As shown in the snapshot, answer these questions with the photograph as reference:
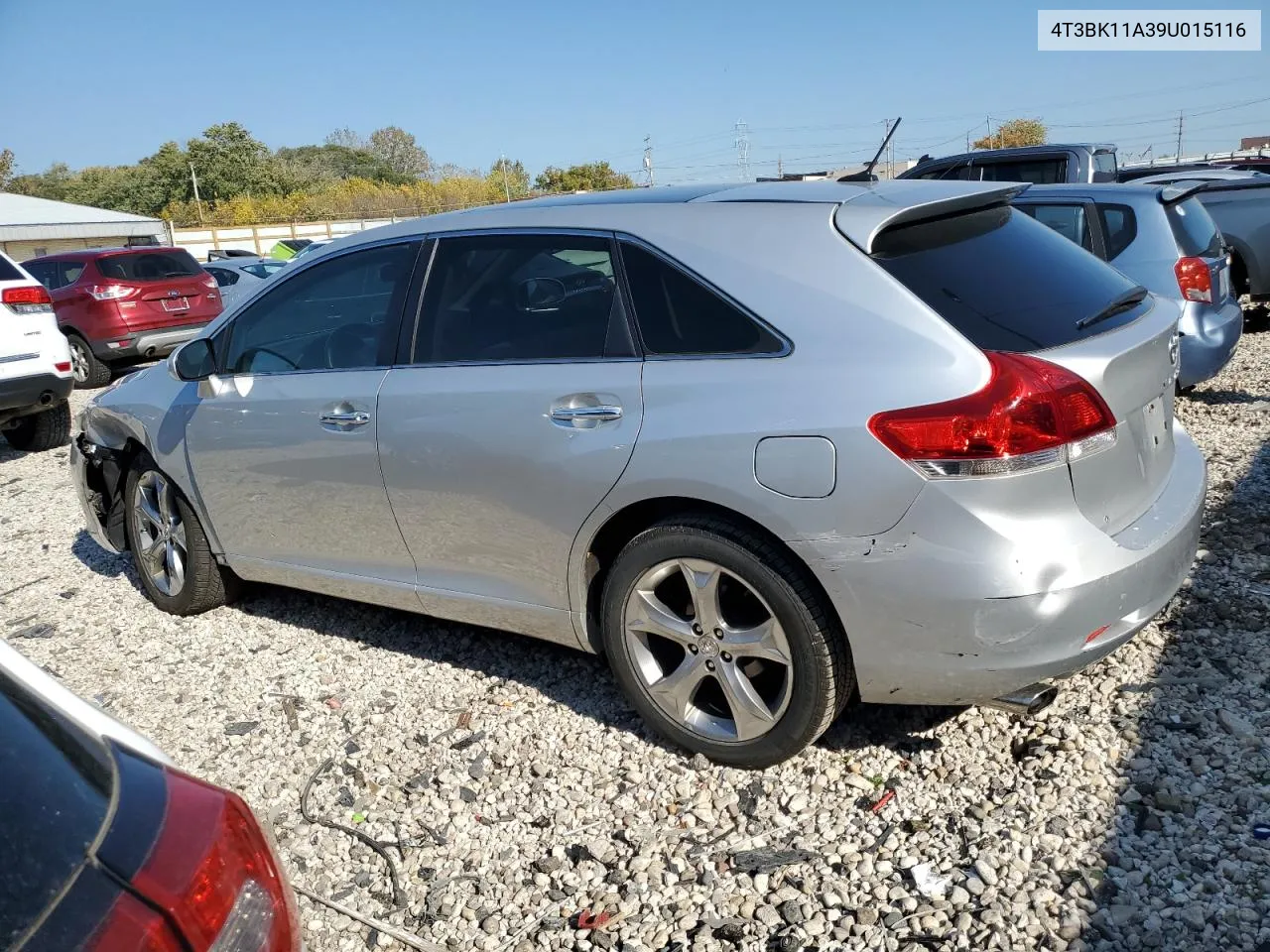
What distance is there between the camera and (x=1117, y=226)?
666cm

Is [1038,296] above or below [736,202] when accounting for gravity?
below

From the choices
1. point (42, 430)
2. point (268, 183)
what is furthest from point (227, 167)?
point (42, 430)

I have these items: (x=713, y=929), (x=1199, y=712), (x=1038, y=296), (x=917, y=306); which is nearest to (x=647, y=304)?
(x=917, y=306)

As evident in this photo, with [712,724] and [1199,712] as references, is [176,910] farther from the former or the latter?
[1199,712]

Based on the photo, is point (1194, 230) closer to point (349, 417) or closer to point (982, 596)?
point (982, 596)

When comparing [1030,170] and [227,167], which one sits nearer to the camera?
[1030,170]

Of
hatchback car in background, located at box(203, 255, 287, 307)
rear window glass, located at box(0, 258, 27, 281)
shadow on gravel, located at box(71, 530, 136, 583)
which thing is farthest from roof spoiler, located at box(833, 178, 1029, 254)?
hatchback car in background, located at box(203, 255, 287, 307)

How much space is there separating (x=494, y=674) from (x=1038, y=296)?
2.41 meters

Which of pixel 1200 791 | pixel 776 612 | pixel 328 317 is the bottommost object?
pixel 1200 791

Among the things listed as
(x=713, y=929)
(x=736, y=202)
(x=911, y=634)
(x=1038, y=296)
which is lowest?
(x=713, y=929)

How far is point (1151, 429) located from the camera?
307cm

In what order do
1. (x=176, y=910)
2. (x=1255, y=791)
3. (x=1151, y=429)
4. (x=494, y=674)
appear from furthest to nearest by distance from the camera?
(x=494, y=674), (x=1151, y=429), (x=1255, y=791), (x=176, y=910)

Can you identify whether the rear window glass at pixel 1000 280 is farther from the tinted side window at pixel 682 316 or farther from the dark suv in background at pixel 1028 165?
the dark suv in background at pixel 1028 165

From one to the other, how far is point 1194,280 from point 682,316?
469cm
